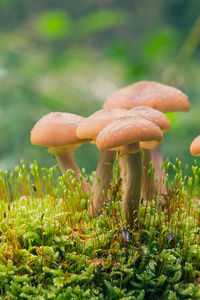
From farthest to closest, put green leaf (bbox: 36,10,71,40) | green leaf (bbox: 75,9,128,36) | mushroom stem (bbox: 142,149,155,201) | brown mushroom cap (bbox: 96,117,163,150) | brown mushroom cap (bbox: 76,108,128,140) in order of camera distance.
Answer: green leaf (bbox: 36,10,71,40) < green leaf (bbox: 75,9,128,36) < mushroom stem (bbox: 142,149,155,201) < brown mushroom cap (bbox: 76,108,128,140) < brown mushroom cap (bbox: 96,117,163,150)

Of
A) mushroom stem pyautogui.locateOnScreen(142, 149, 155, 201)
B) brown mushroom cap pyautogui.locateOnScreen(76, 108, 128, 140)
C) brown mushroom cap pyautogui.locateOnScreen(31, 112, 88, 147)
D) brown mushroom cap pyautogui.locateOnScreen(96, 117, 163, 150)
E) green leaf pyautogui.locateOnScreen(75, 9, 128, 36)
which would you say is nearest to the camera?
brown mushroom cap pyautogui.locateOnScreen(96, 117, 163, 150)

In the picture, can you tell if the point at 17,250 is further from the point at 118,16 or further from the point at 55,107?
the point at 118,16

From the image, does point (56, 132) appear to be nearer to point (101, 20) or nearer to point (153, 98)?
point (153, 98)

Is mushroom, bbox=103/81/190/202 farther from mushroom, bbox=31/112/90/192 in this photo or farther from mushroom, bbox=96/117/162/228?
mushroom, bbox=96/117/162/228

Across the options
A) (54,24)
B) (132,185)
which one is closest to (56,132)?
(132,185)

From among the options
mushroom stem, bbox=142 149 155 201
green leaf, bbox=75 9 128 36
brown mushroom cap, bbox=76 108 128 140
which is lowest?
mushroom stem, bbox=142 149 155 201

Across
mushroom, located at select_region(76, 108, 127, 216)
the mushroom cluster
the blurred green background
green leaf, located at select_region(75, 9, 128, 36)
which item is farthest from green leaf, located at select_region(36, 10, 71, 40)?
mushroom, located at select_region(76, 108, 127, 216)

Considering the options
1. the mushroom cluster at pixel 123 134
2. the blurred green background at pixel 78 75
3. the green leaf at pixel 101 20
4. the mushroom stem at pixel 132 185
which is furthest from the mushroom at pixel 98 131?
the green leaf at pixel 101 20
